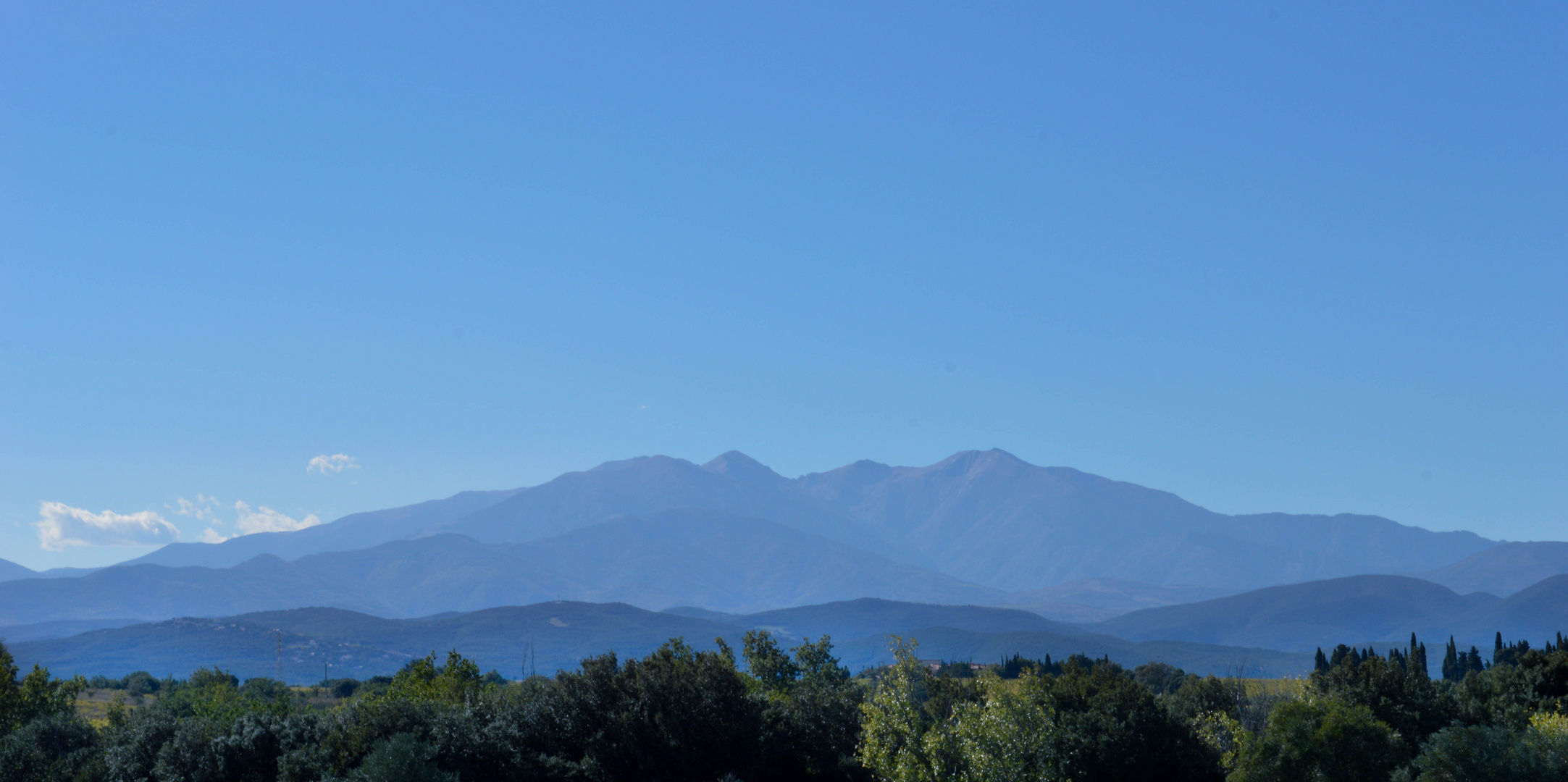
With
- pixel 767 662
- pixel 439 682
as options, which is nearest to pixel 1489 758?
pixel 767 662

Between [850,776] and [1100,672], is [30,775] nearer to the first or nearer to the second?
[850,776]

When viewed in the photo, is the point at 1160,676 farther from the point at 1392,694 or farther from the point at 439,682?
the point at 439,682

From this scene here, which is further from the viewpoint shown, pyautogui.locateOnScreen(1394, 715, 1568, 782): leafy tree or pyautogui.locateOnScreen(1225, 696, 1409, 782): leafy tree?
pyautogui.locateOnScreen(1225, 696, 1409, 782): leafy tree

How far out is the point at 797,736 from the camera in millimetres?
62469

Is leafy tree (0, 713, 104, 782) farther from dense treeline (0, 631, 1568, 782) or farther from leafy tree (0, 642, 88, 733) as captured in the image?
leafy tree (0, 642, 88, 733)

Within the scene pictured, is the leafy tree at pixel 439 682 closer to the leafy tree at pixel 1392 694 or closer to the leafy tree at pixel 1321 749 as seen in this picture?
the leafy tree at pixel 1321 749

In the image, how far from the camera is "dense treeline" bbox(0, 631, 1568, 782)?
48.2 metres

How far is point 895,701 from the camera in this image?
151 feet

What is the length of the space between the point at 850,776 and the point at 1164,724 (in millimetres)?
19871

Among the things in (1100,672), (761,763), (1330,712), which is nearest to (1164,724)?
(1100,672)

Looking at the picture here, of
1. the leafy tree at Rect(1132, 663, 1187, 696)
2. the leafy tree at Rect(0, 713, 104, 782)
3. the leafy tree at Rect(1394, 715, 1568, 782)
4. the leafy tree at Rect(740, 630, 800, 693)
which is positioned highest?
the leafy tree at Rect(740, 630, 800, 693)

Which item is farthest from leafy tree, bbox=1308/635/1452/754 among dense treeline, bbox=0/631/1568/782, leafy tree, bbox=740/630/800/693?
leafy tree, bbox=740/630/800/693

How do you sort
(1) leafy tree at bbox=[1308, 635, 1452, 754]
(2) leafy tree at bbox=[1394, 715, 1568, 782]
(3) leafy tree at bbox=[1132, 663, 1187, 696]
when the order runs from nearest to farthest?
(2) leafy tree at bbox=[1394, 715, 1568, 782], (1) leafy tree at bbox=[1308, 635, 1452, 754], (3) leafy tree at bbox=[1132, 663, 1187, 696]

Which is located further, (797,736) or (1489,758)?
(797,736)
